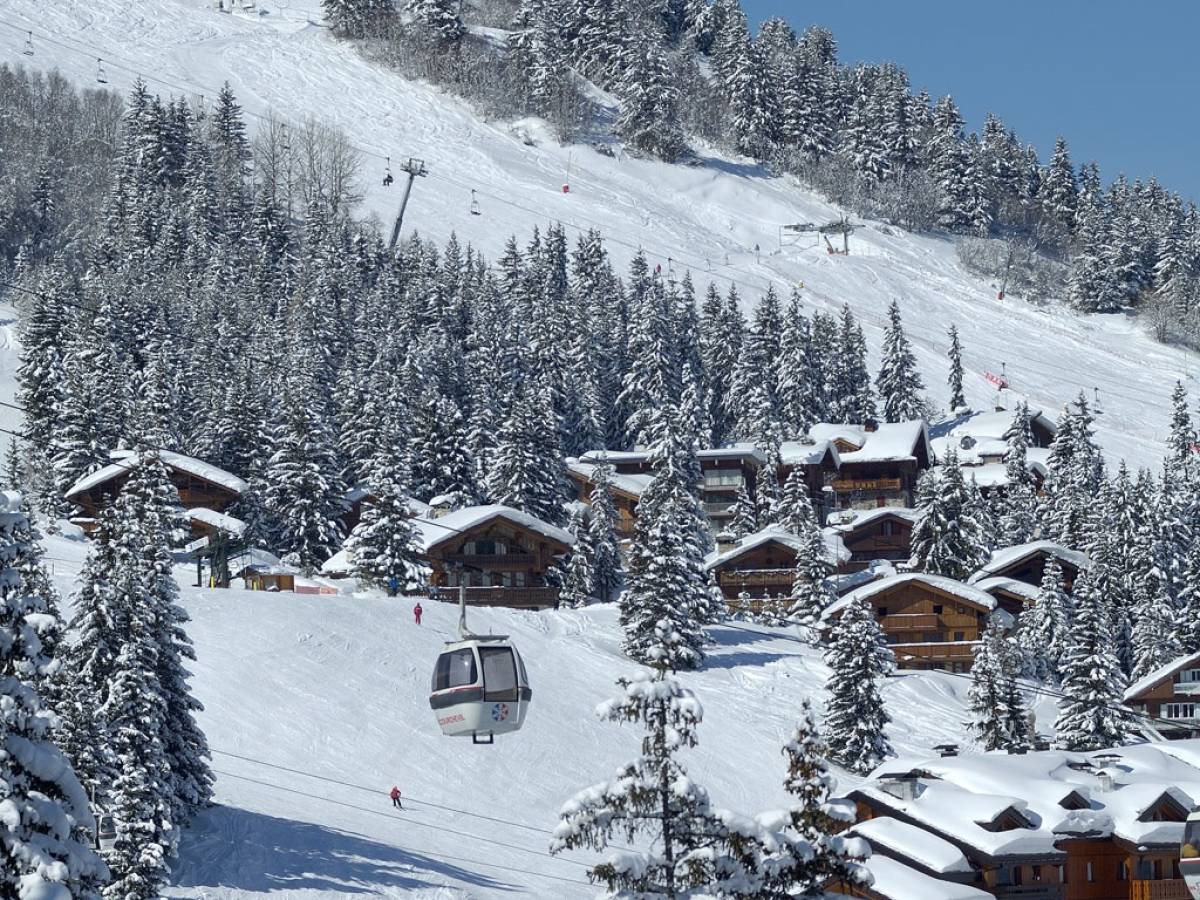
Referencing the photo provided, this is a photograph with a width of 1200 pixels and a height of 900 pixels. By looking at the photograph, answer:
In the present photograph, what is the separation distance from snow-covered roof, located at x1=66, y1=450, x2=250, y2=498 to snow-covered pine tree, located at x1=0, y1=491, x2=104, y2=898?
6038 cm

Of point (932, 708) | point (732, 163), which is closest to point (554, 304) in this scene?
point (932, 708)

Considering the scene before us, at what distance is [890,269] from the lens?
154m

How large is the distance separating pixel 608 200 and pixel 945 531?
8008 cm

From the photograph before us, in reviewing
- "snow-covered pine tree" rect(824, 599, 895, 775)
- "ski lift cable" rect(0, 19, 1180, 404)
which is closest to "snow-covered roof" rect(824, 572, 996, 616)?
"snow-covered pine tree" rect(824, 599, 895, 775)

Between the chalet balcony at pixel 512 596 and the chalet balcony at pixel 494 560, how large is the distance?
2132 millimetres

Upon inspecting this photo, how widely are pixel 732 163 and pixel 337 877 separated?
454ft

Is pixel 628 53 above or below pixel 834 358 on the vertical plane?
above

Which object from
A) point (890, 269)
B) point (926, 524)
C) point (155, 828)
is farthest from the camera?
point (890, 269)

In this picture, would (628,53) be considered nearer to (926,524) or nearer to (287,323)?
(287,323)

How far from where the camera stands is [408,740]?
56.7m

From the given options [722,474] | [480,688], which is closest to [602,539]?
[722,474]

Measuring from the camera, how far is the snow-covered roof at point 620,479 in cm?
9539

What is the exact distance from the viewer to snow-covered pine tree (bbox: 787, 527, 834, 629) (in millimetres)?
78500

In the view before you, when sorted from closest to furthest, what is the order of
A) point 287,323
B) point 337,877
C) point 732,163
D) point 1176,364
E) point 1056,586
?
point 337,877 < point 1056,586 < point 287,323 < point 1176,364 < point 732,163
